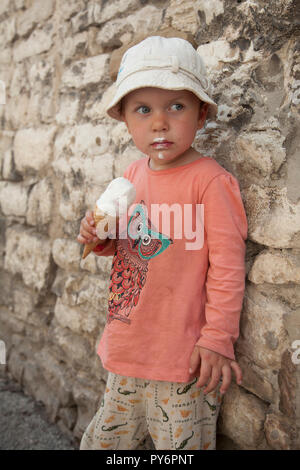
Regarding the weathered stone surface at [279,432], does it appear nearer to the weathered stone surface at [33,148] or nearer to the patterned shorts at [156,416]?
the patterned shorts at [156,416]

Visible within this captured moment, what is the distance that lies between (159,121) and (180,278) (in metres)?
0.47

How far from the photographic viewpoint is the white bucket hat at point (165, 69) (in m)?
1.08

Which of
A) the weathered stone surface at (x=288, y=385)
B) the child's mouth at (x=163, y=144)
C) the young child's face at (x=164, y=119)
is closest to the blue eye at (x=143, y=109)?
the young child's face at (x=164, y=119)

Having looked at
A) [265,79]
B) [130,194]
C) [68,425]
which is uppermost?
[265,79]

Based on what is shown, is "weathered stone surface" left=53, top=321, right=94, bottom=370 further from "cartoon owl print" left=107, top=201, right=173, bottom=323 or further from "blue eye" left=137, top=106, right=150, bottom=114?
"blue eye" left=137, top=106, right=150, bottom=114

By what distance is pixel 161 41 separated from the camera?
1136mm

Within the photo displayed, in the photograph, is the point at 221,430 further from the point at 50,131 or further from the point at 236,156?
the point at 50,131

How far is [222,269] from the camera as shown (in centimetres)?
112

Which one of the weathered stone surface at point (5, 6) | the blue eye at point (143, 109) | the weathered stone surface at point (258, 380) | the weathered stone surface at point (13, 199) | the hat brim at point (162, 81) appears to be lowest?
the weathered stone surface at point (258, 380)

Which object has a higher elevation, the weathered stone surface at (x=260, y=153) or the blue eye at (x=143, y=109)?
the blue eye at (x=143, y=109)

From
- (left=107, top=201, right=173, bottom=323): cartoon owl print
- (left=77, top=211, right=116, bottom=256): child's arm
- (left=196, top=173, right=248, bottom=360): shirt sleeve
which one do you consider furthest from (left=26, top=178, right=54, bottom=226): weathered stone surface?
(left=196, top=173, right=248, bottom=360): shirt sleeve

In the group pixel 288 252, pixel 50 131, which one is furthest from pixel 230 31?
pixel 50 131

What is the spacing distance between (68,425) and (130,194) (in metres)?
1.34

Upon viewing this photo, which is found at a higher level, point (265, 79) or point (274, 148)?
point (265, 79)
